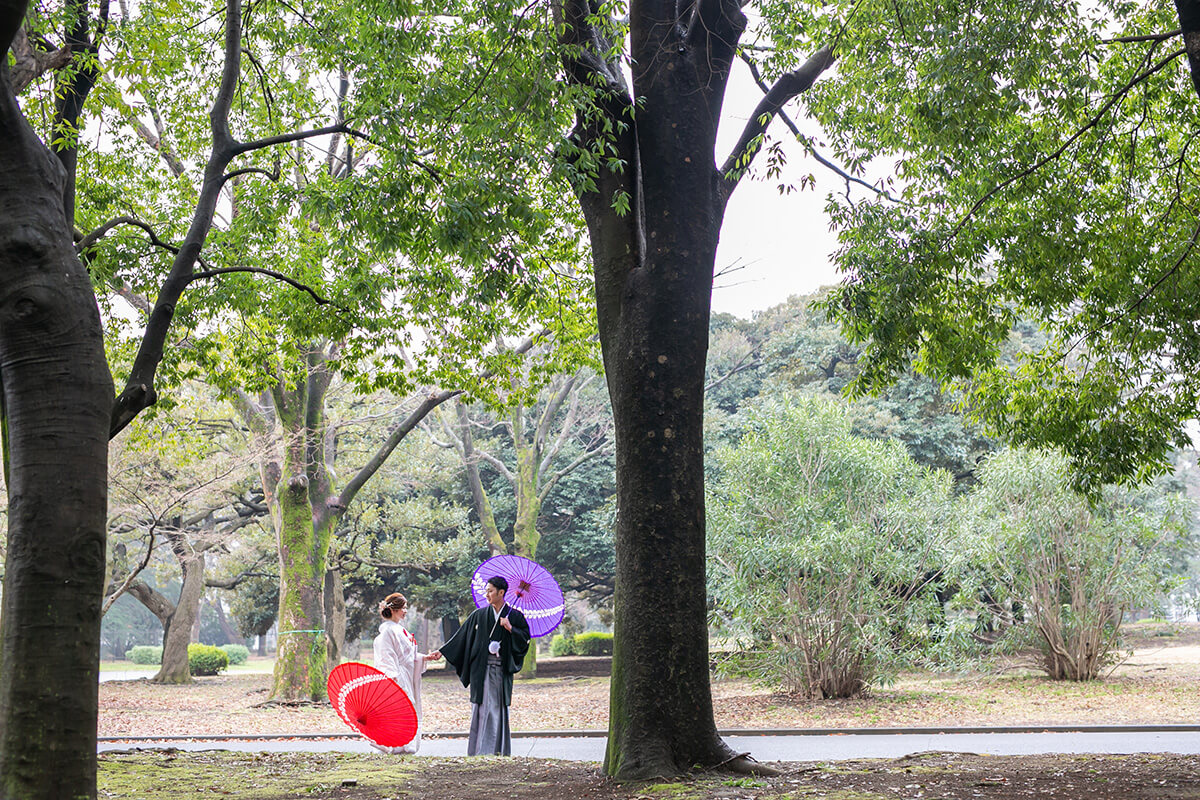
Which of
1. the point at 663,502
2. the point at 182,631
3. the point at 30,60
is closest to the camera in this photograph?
the point at 663,502

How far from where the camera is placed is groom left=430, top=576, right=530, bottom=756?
31.8 ft

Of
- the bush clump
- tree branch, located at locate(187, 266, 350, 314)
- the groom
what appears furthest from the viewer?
the bush clump

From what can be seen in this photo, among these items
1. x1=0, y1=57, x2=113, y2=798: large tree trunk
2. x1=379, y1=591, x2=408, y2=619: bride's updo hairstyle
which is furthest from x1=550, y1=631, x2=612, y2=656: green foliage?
x1=0, y1=57, x2=113, y2=798: large tree trunk

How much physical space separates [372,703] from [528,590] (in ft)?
8.16

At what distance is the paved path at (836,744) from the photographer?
10680mm

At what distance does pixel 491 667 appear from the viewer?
979 cm

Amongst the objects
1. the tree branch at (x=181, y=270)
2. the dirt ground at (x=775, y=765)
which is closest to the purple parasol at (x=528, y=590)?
the dirt ground at (x=775, y=765)

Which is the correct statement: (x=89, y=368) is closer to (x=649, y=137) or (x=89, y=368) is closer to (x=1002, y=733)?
(x=649, y=137)

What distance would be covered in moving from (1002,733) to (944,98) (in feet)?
28.7

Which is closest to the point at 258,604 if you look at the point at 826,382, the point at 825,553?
the point at 826,382

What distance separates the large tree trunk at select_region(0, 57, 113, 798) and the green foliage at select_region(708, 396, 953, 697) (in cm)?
1183

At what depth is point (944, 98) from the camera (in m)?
8.38

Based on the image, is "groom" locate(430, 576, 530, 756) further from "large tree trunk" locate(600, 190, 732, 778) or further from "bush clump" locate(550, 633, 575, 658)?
"bush clump" locate(550, 633, 575, 658)

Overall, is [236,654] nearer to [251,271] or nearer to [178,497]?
[178,497]
